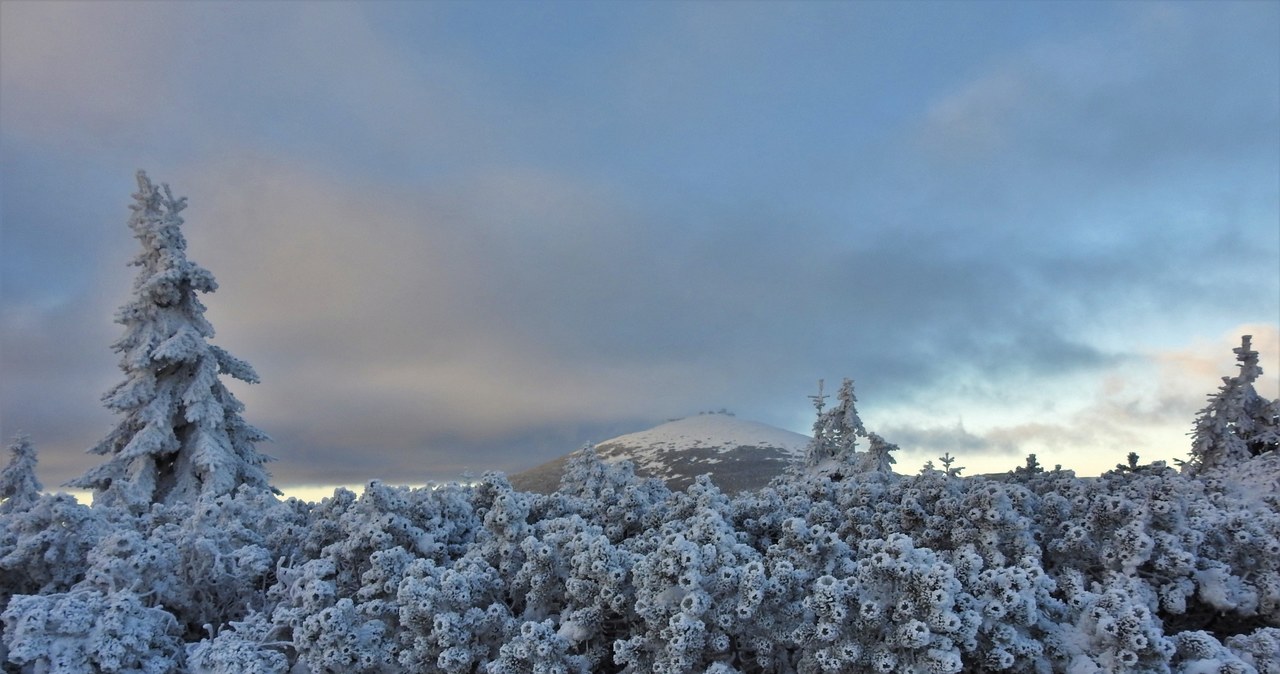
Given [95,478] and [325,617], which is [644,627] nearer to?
[325,617]

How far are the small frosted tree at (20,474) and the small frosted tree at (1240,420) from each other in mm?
18700

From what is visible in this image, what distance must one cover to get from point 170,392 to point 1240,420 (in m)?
19.0

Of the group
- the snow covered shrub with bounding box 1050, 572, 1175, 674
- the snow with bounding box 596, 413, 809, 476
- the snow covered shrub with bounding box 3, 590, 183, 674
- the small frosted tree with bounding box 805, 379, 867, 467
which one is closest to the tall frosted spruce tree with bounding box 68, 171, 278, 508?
the snow covered shrub with bounding box 3, 590, 183, 674

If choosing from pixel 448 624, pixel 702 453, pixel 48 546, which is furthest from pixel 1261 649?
pixel 702 453

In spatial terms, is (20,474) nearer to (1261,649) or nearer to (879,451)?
(879,451)

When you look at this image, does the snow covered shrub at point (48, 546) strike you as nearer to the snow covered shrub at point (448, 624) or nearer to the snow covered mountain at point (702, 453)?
the snow covered shrub at point (448, 624)

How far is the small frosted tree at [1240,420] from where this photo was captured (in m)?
9.98

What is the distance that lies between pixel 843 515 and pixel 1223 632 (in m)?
3.11

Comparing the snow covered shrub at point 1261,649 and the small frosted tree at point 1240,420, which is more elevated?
the small frosted tree at point 1240,420

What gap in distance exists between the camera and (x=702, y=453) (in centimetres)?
2931

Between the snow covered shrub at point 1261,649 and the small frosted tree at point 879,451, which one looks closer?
the snow covered shrub at point 1261,649

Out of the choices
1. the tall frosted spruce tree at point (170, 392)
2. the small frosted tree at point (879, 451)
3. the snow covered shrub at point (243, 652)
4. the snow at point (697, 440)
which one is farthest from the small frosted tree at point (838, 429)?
the snow at point (697, 440)

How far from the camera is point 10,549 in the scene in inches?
333

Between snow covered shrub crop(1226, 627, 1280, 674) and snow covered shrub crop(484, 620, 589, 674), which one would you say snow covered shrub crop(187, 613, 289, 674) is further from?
snow covered shrub crop(1226, 627, 1280, 674)
